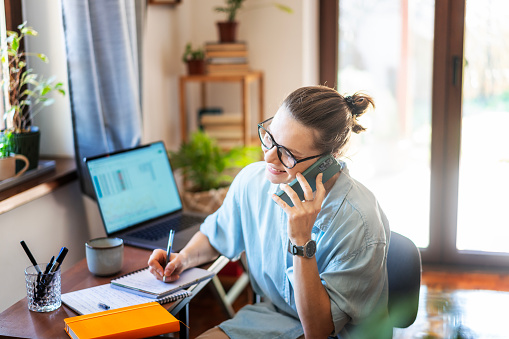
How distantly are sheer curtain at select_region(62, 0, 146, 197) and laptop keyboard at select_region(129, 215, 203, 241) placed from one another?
0.27m

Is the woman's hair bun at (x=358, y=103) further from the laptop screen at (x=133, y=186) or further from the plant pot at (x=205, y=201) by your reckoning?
the plant pot at (x=205, y=201)

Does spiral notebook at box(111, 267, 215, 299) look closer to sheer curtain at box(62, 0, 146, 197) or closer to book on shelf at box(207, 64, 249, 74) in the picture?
sheer curtain at box(62, 0, 146, 197)

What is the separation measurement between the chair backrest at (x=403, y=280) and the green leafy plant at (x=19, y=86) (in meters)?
1.19

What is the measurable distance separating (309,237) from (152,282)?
44 cm

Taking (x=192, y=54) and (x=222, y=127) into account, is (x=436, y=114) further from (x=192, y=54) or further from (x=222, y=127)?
(x=192, y=54)

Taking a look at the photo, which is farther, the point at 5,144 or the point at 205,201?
the point at 205,201

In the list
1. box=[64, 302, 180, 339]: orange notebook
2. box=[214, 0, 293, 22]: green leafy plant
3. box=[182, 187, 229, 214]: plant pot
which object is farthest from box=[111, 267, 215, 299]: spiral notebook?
box=[214, 0, 293, 22]: green leafy plant

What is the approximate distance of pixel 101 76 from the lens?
7.32ft

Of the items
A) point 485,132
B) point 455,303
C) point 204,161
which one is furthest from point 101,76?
point 485,132

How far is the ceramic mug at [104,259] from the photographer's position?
63.4 inches

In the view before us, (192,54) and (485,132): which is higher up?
(192,54)

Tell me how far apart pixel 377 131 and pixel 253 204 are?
1.90 meters

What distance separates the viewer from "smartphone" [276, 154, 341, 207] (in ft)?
4.87

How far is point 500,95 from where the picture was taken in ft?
10.5
